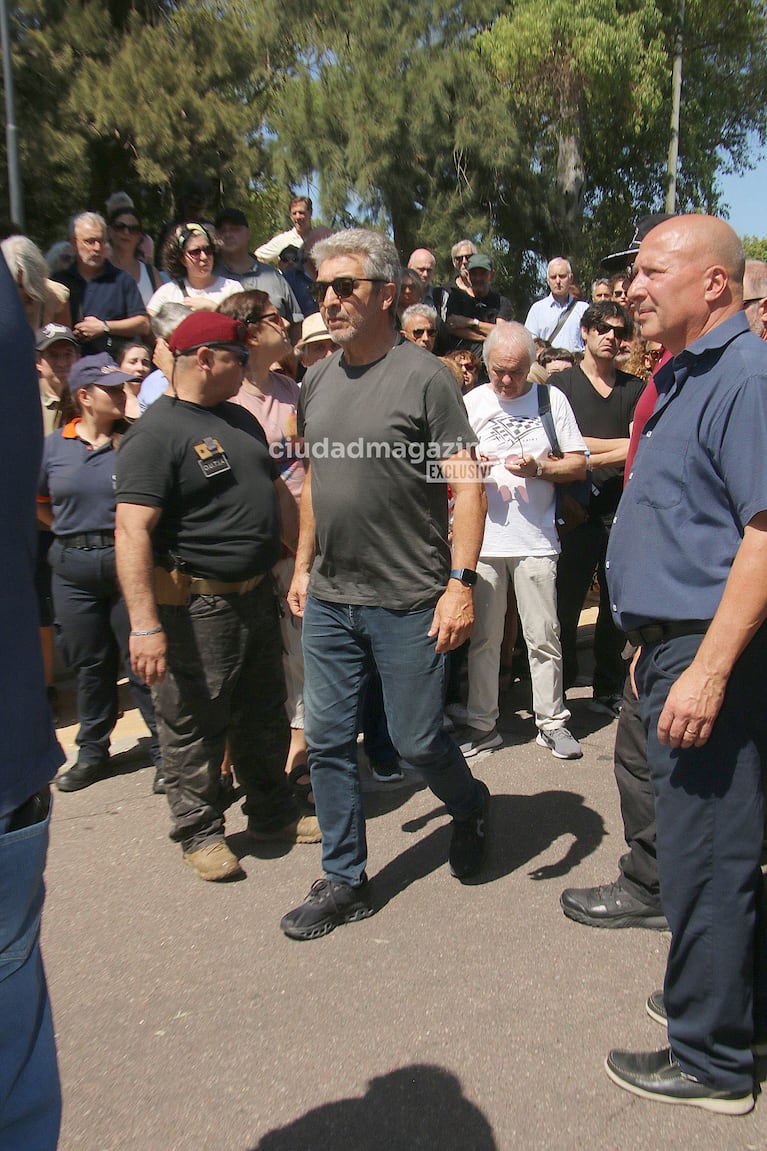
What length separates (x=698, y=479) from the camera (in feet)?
7.41

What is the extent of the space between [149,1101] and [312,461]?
2009 mm

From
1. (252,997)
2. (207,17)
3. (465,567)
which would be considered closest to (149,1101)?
(252,997)

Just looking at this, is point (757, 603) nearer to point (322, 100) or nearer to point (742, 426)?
point (742, 426)

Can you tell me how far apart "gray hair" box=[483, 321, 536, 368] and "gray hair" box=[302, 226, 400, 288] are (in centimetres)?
167

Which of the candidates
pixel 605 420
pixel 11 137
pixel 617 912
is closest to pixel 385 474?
pixel 617 912

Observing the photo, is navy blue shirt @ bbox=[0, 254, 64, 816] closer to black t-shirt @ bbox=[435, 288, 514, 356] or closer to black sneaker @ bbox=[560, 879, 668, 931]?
black sneaker @ bbox=[560, 879, 668, 931]

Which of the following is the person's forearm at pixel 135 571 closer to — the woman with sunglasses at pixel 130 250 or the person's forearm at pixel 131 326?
the person's forearm at pixel 131 326

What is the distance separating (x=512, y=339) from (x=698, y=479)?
2.75 m

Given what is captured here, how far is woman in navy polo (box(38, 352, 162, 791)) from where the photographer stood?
4547mm

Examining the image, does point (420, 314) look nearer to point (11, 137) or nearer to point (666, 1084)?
point (666, 1084)

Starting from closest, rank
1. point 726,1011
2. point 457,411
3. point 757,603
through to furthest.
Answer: point 757,603, point 726,1011, point 457,411

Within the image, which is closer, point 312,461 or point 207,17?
point 312,461

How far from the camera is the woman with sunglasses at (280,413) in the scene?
4238mm

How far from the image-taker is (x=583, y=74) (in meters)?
21.7
